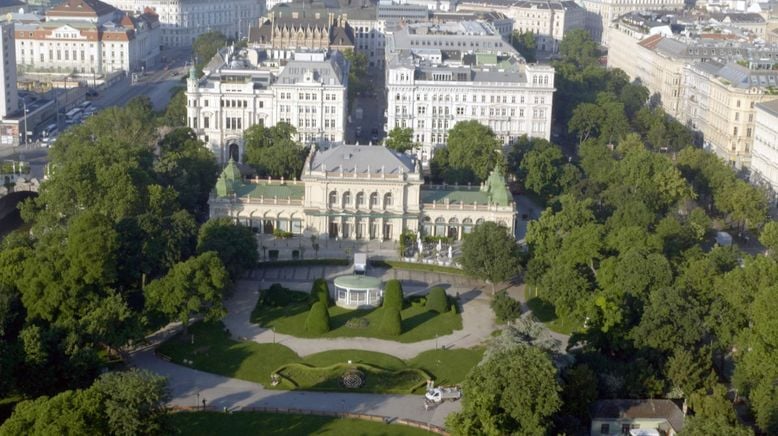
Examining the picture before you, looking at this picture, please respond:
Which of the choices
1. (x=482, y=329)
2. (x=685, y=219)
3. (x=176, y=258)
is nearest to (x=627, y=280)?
(x=482, y=329)

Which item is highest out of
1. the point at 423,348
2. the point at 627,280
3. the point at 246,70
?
the point at 246,70

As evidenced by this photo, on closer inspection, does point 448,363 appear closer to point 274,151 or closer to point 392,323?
point 392,323

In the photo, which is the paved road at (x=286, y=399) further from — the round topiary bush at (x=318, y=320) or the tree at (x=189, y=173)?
the tree at (x=189, y=173)

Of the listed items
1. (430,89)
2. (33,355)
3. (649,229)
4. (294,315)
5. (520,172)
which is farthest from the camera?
(430,89)

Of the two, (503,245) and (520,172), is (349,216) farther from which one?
(520,172)

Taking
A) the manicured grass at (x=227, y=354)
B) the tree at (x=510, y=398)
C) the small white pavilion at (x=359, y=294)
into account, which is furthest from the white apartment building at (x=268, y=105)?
the tree at (x=510, y=398)

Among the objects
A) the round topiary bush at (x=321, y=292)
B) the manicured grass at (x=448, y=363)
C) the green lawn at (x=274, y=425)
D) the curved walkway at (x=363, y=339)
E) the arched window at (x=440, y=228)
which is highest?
the arched window at (x=440, y=228)

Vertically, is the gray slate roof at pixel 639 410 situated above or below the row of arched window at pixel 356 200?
below

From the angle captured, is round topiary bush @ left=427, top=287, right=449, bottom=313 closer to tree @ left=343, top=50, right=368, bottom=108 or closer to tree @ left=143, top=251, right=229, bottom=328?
tree @ left=143, top=251, right=229, bottom=328
